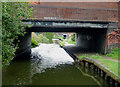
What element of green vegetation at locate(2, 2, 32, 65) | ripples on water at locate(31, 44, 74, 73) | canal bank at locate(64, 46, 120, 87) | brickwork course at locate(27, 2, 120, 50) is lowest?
ripples on water at locate(31, 44, 74, 73)

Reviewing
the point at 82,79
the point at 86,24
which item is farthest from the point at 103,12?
the point at 82,79

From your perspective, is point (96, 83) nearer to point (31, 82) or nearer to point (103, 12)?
point (31, 82)

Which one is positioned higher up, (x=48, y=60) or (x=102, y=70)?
(x=102, y=70)

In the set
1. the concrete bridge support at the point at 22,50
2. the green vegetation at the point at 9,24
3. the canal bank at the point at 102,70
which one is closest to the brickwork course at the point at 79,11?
the canal bank at the point at 102,70

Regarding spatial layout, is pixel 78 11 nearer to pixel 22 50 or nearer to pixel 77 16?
pixel 77 16

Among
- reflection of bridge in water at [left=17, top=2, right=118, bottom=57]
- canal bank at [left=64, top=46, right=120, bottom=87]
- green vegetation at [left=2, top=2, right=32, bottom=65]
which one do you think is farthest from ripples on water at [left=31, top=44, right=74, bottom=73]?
green vegetation at [left=2, top=2, right=32, bottom=65]

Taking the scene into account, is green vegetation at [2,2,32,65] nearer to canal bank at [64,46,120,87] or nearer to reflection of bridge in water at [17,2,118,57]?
canal bank at [64,46,120,87]

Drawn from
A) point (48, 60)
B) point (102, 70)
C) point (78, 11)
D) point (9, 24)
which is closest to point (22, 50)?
point (48, 60)

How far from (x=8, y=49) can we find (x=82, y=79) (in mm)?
4987

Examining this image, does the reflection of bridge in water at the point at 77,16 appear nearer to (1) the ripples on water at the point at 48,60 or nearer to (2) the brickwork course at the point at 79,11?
(2) the brickwork course at the point at 79,11

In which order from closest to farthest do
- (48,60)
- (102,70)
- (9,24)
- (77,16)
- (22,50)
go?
1. (9,24)
2. (102,70)
3. (77,16)
4. (48,60)
5. (22,50)

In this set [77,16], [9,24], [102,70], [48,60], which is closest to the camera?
[9,24]

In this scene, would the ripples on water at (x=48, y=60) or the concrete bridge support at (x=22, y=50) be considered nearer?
the ripples on water at (x=48, y=60)

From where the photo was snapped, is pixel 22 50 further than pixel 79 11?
Yes
